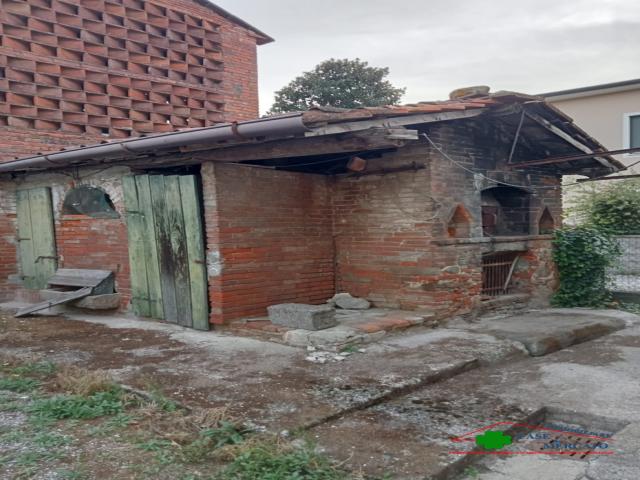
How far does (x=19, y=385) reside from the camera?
4.42 meters

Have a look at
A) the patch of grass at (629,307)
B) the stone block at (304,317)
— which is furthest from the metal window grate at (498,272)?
the stone block at (304,317)

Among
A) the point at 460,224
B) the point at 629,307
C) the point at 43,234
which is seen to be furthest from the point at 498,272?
the point at 43,234

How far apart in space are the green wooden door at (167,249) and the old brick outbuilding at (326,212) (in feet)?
0.07

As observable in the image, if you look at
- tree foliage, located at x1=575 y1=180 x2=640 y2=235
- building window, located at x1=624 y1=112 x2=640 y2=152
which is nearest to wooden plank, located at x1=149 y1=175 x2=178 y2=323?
tree foliage, located at x1=575 y1=180 x2=640 y2=235

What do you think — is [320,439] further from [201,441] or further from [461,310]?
[461,310]

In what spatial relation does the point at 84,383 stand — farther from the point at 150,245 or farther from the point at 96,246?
the point at 96,246

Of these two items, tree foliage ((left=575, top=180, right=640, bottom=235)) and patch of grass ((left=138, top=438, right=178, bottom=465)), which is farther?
tree foliage ((left=575, top=180, right=640, bottom=235))

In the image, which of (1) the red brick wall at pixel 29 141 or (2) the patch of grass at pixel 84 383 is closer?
(2) the patch of grass at pixel 84 383

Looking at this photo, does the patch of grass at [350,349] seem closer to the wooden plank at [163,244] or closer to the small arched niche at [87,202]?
the wooden plank at [163,244]

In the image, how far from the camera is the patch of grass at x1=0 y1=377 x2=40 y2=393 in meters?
4.37

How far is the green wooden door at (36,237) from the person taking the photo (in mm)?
8695

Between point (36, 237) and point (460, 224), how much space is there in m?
6.99

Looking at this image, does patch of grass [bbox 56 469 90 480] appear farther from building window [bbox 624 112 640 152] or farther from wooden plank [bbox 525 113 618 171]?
building window [bbox 624 112 640 152]

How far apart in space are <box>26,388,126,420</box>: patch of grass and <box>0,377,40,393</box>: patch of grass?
409 mm
